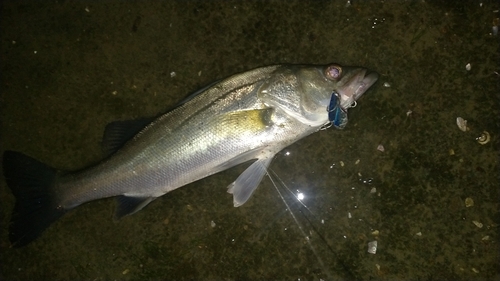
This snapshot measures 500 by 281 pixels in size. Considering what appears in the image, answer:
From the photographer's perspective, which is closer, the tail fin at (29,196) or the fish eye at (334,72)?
the fish eye at (334,72)

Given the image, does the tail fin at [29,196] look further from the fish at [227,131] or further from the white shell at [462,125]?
the white shell at [462,125]

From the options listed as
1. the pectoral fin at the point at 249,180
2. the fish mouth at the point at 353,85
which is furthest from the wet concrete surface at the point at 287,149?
the fish mouth at the point at 353,85

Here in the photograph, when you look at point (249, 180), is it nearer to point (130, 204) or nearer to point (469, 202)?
point (130, 204)

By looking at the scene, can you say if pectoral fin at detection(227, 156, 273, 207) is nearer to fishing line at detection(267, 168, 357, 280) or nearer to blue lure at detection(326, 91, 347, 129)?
fishing line at detection(267, 168, 357, 280)

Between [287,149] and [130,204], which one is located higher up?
[287,149]

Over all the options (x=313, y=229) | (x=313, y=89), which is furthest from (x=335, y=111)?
(x=313, y=229)

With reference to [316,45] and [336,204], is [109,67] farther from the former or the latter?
[336,204]
